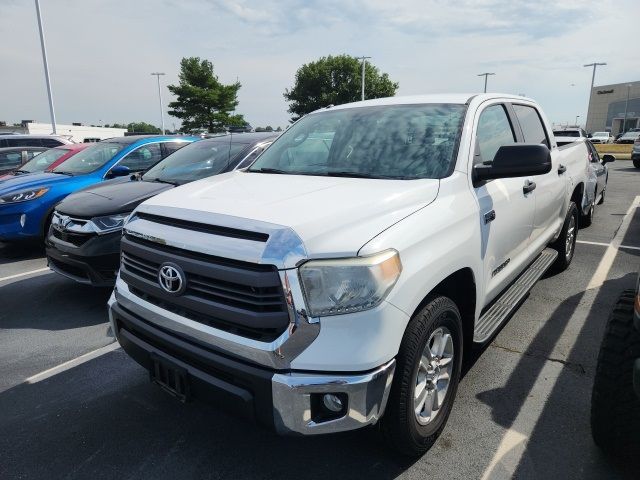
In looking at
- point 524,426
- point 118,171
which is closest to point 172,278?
point 524,426

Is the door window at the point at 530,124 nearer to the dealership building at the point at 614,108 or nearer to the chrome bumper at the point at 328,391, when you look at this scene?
the chrome bumper at the point at 328,391

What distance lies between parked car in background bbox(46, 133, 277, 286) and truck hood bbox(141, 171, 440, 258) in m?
1.93

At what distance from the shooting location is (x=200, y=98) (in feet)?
138

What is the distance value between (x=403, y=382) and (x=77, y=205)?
391 centimetres

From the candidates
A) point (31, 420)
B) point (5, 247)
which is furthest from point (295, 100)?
point (31, 420)

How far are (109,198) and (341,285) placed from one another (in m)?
3.59

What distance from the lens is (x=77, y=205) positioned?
14.8ft

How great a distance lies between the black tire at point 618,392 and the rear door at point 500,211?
2.50 feet

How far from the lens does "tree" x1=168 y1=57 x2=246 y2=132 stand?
139 feet

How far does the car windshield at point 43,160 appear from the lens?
27.3 feet

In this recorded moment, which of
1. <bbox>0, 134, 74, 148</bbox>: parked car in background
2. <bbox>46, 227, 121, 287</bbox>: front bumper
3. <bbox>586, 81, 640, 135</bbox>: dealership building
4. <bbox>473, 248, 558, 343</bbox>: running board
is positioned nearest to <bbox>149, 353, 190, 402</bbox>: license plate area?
<bbox>473, 248, 558, 343</bbox>: running board

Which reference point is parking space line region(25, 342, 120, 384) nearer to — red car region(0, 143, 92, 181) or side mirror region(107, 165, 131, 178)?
side mirror region(107, 165, 131, 178)

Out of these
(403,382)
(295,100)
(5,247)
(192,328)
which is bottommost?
(5,247)

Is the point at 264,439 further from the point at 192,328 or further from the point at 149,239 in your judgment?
the point at 149,239
